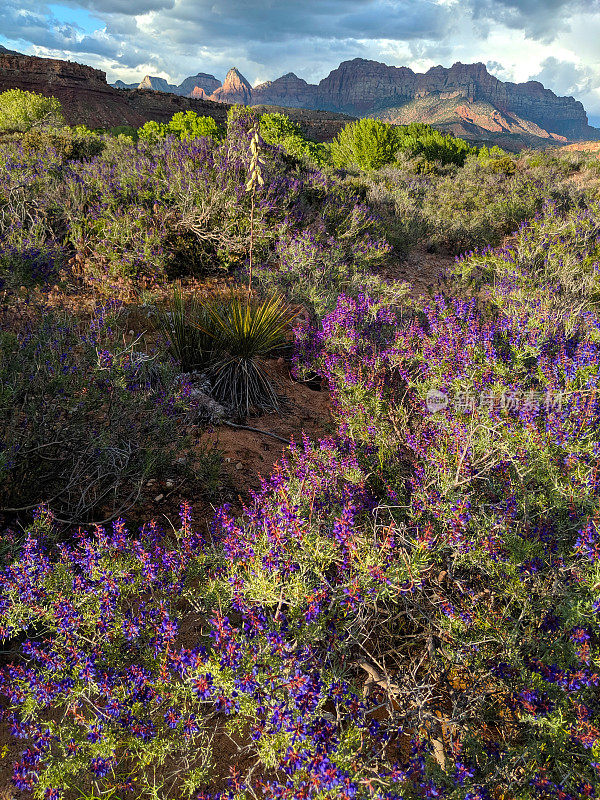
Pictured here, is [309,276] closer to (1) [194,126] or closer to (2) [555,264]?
(2) [555,264]

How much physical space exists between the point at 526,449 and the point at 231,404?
3.02m

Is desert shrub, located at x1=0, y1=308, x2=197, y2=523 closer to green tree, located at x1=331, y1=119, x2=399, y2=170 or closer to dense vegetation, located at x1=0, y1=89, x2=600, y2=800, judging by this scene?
dense vegetation, located at x1=0, y1=89, x2=600, y2=800

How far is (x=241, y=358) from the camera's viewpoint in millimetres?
4930

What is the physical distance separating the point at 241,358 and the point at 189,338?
68 centimetres

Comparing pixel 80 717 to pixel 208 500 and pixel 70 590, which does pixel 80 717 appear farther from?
pixel 208 500

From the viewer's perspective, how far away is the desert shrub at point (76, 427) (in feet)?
9.16

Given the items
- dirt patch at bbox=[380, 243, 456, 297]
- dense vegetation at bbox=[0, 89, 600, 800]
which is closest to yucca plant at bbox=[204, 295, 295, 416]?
dense vegetation at bbox=[0, 89, 600, 800]

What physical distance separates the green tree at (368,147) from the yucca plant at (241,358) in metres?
22.6

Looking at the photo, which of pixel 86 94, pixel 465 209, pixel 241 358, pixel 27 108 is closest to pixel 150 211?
A: pixel 241 358

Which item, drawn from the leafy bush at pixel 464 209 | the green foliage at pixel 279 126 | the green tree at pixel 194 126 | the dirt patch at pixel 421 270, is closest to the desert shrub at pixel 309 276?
the dirt patch at pixel 421 270

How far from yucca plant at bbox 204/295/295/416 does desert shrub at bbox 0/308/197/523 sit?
57.6 inches

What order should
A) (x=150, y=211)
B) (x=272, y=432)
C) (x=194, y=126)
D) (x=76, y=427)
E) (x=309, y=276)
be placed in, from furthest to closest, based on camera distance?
(x=194, y=126) → (x=150, y=211) → (x=309, y=276) → (x=272, y=432) → (x=76, y=427)

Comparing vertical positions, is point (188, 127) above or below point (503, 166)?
above

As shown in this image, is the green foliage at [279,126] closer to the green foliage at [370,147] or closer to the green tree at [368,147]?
the green foliage at [370,147]
